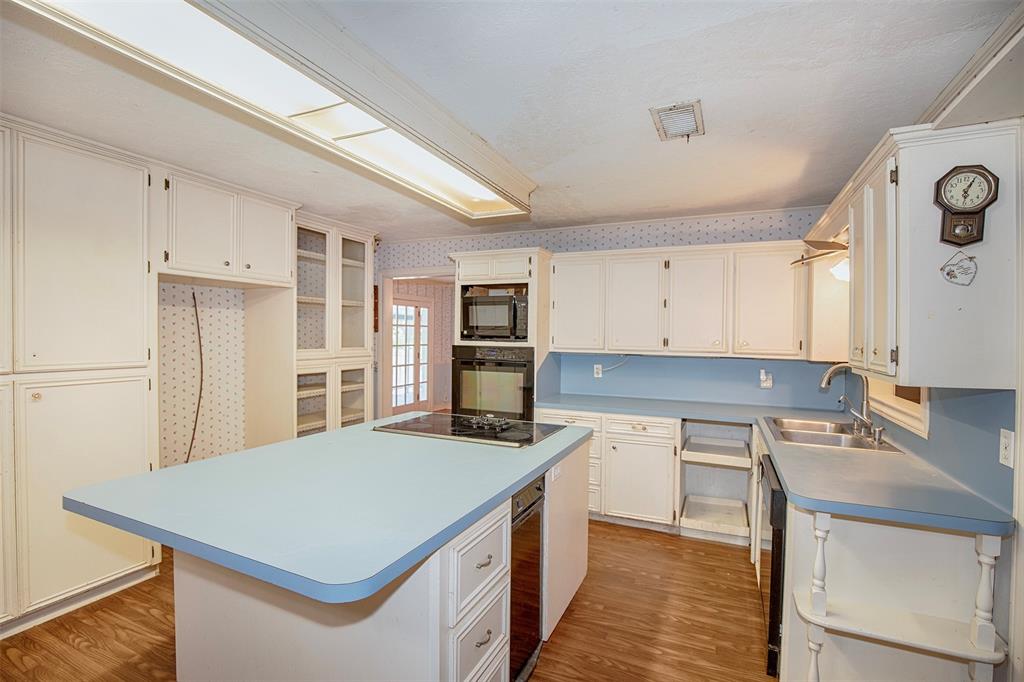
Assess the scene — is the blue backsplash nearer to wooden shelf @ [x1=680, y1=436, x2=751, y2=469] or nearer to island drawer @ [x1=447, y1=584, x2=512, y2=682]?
wooden shelf @ [x1=680, y1=436, x2=751, y2=469]

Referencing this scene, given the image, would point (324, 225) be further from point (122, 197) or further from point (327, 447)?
point (327, 447)

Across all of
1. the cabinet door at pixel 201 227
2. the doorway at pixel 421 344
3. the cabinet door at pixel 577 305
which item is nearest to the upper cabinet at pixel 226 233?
the cabinet door at pixel 201 227

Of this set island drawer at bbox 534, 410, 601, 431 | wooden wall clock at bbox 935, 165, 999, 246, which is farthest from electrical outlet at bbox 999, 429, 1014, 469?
island drawer at bbox 534, 410, 601, 431

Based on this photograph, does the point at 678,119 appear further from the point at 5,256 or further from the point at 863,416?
the point at 5,256

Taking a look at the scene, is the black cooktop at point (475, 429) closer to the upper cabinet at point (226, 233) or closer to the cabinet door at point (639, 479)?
the cabinet door at point (639, 479)

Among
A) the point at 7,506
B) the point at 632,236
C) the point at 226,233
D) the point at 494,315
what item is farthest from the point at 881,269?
the point at 7,506

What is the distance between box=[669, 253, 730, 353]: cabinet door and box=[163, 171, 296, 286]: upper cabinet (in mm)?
2872

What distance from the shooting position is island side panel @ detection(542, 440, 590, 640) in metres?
2.07

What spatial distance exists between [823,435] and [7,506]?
4117 mm

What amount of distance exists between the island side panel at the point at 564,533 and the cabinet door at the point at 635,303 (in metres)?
1.40

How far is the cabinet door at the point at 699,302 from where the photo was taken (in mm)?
3447

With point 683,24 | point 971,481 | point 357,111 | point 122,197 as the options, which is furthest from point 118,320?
point 971,481

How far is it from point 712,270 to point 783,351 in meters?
0.75

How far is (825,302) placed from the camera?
298cm
